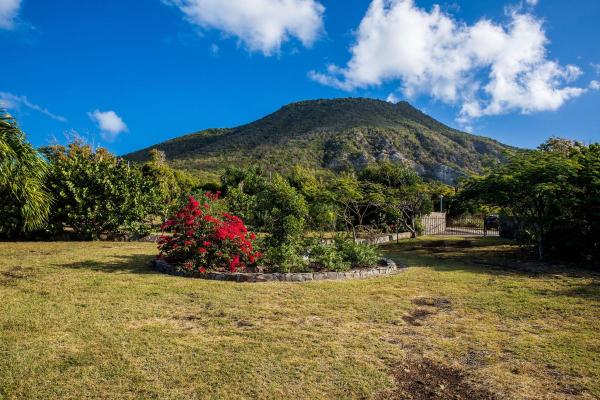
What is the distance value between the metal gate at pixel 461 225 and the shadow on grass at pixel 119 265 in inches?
671

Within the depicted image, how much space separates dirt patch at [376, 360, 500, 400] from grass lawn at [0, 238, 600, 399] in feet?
0.06

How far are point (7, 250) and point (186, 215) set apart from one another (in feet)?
24.1

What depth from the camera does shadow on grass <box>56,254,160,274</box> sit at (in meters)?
9.02

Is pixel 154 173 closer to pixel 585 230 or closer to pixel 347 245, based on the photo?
pixel 347 245

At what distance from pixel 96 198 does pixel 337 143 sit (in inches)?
1790

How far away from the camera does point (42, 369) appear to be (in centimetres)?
379

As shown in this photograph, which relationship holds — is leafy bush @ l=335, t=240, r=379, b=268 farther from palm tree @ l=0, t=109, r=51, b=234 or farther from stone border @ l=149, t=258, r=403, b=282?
palm tree @ l=0, t=109, r=51, b=234

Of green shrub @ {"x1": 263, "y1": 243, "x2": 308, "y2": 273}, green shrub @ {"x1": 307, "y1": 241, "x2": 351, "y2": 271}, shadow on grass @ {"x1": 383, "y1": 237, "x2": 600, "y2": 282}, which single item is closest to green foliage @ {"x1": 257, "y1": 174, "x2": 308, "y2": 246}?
green shrub @ {"x1": 307, "y1": 241, "x2": 351, "y2": 271}

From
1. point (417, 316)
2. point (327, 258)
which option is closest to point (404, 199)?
point (327, 258)

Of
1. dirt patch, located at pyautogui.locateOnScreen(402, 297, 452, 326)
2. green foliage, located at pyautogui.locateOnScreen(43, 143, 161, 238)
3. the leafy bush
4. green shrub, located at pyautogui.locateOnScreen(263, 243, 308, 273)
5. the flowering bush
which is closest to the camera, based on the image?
dirt patch, located at pyautogui.locateOnScreen(402, 297, 452, 326)

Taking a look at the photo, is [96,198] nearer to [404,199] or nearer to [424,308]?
[404,199]

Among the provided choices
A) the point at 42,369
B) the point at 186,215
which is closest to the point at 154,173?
the point at 186,215

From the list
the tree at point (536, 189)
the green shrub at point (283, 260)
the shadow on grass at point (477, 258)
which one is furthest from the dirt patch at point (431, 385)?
the tree at point (536, 189)

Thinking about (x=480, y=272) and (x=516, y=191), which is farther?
(x=516, y=191)
